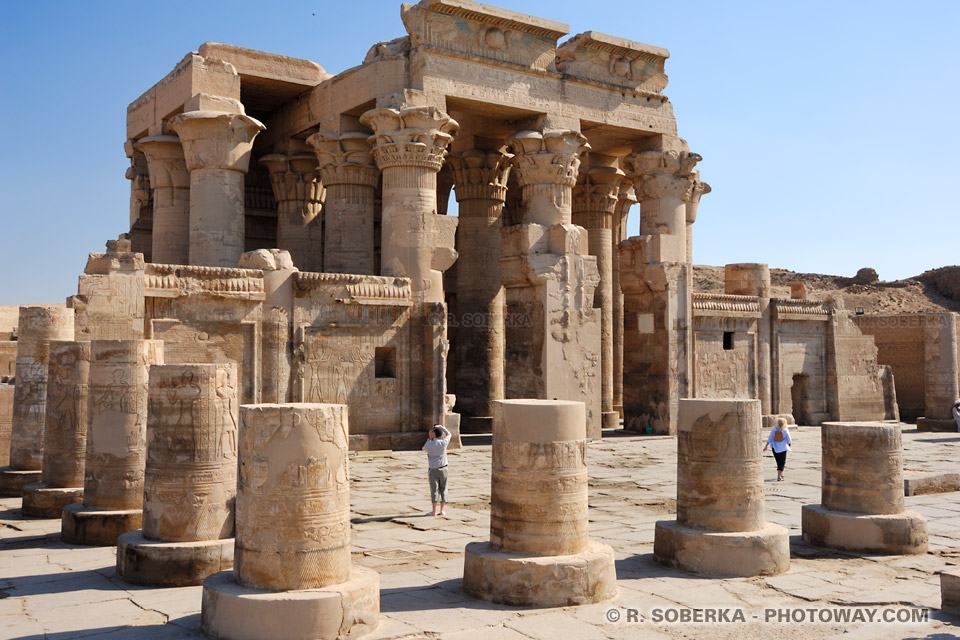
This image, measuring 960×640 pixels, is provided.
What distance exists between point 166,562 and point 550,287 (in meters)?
11.2

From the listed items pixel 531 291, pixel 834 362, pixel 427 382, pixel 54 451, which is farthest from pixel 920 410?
pixel 54 451

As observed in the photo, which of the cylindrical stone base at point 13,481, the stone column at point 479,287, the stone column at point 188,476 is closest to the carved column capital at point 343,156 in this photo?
the stone column at point 479,287

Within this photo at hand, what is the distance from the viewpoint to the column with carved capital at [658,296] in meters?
18.6

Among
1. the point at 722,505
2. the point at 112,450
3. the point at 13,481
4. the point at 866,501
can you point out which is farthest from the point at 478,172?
the point at 722,505

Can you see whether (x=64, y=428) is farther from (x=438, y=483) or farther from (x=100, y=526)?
(x=438, y=483)

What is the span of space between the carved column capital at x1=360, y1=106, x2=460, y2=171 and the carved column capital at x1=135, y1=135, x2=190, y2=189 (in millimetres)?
4211

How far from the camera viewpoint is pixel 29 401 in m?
10.3

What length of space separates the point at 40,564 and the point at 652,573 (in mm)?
4857

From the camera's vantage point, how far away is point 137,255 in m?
12.6

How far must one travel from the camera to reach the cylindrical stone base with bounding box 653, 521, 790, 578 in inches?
272

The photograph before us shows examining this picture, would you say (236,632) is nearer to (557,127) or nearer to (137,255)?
(137,255)

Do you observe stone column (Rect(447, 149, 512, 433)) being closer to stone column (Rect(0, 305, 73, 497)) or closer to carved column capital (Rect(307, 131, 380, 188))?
carved column capital (Rect(307, 131, 380, 188))

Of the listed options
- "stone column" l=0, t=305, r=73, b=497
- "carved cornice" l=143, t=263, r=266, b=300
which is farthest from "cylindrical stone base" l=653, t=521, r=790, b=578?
"carved cornice" l=143, t=263, r=266, b=300

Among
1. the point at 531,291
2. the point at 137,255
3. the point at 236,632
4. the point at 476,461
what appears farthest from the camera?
the point at 531,291
